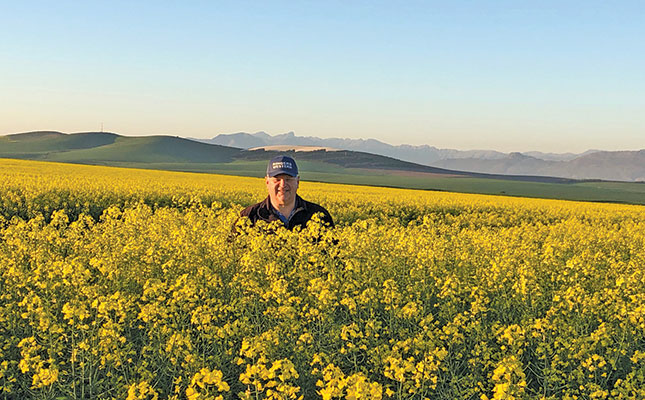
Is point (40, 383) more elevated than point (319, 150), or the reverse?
point (319, 150)

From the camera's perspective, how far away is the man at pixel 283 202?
723cm

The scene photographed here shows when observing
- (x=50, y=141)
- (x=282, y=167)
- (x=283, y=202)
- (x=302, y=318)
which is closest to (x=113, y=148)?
(x=50, y=141)

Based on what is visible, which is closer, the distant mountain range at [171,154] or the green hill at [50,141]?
the distant mountain range at [171,154]

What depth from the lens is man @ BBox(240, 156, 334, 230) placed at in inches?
285

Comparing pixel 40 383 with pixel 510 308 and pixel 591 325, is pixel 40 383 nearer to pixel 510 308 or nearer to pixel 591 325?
pixel 510 308

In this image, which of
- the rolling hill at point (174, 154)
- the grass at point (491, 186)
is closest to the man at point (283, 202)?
the grass at point (491, 186)

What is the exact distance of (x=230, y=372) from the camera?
14.0 ft

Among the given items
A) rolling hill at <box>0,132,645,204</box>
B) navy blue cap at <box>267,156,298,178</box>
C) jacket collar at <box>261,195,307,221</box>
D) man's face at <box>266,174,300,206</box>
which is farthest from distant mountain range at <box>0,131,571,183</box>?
navy blue cap at <box>267,156,298,178</box>

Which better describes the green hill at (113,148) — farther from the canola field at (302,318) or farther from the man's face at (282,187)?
Answer: the canola field at (302,318)

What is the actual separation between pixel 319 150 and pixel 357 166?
2932 cm

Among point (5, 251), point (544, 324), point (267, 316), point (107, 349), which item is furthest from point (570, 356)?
point (5, 251)

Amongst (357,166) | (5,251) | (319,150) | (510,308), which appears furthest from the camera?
(319,150)

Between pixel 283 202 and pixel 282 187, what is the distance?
268mm

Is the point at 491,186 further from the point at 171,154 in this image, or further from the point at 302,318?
the point at 171,154
